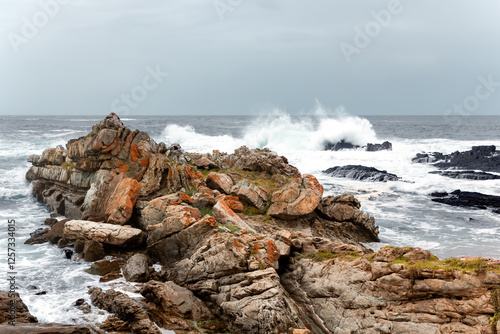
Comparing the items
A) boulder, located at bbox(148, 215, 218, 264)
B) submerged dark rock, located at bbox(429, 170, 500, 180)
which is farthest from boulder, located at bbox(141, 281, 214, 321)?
submerged dark rock, located at bbox(429, 170, 500, 180)

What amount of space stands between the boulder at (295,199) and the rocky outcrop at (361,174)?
21284 millimetres

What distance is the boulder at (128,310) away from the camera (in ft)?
35.1

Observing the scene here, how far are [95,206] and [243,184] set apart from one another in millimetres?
7655

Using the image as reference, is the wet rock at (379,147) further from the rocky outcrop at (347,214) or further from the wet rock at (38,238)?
the wet rock at (38,238)

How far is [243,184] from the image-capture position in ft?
67.1

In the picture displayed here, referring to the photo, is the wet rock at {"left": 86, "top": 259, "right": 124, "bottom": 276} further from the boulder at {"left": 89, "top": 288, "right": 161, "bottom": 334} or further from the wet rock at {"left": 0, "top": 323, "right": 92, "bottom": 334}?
the wet rock at {"left": 0, "top": 323, "right": 92, "bottom": 334}

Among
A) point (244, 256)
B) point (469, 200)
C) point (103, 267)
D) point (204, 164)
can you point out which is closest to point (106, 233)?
point (103, 267)

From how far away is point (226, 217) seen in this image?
16.6m

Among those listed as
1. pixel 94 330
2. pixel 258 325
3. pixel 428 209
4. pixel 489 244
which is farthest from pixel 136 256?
Result: pixel 428 209

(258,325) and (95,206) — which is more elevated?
(95,206)

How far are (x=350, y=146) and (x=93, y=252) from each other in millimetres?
58643

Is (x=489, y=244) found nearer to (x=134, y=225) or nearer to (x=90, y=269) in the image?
(x=134, y=225)

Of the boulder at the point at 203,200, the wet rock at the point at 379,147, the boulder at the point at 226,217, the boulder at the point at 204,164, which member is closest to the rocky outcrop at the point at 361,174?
the boulder at the point at 204,164

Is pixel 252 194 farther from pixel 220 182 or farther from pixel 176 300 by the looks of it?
pixel 176 300
